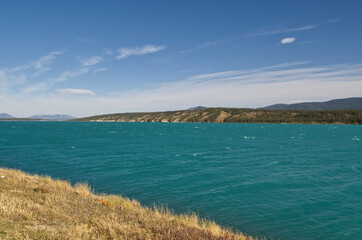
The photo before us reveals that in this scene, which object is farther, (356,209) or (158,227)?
(356,209)

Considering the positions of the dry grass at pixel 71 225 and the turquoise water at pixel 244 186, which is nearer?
the dry grass at pixel 71 225

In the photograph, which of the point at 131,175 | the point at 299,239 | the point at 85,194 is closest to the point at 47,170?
the point at 131,175

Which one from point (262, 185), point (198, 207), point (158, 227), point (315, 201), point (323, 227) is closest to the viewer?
point (158, 227)

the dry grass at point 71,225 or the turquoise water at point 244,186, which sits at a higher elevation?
the dry grass at point 71,225

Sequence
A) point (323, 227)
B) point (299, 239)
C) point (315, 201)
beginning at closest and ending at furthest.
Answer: point (299, 239)
point (323, 227)
point (315, 201)

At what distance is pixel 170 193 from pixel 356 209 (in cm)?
1559

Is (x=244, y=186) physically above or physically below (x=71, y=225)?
below

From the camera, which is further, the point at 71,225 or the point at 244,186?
the point at 244,186

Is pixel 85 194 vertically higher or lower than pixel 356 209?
higher

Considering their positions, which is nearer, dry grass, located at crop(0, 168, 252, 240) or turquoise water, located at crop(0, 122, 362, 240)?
dry grass, located at crop(0, 168, 252, 240)

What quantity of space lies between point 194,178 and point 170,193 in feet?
19.6

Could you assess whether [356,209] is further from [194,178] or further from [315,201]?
[194,178]

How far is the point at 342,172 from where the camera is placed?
1187 inches

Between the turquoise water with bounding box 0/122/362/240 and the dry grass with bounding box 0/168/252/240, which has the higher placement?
the dry grass with bounding box 0/168/252/240
